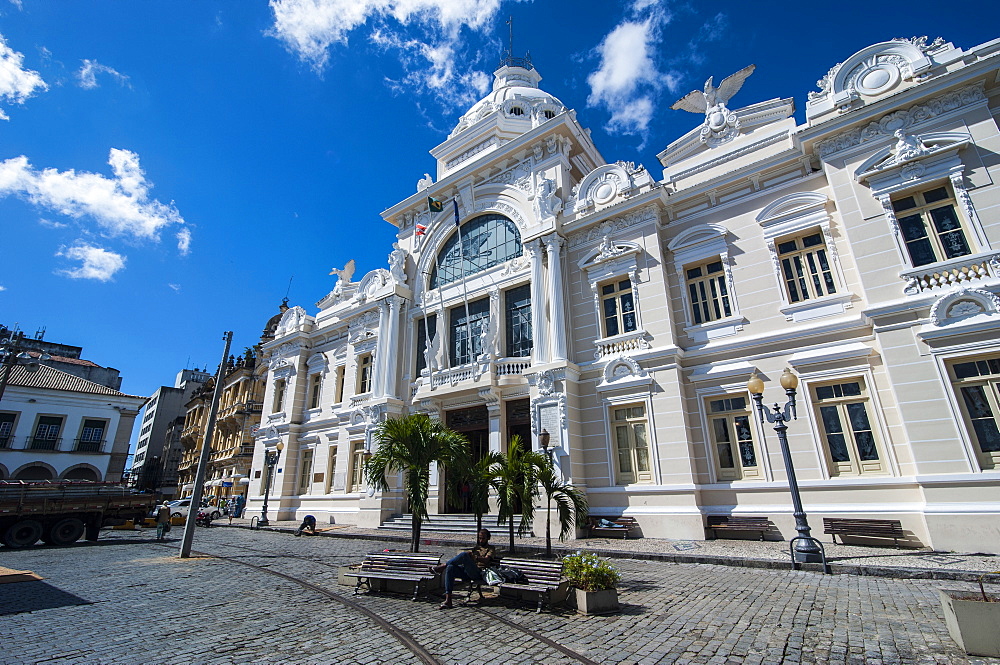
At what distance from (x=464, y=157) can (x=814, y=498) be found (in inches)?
946

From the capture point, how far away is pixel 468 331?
2130 centimetres

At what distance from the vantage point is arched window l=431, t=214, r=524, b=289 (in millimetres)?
21703

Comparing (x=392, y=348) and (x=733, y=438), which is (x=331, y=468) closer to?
(x=392, y=348)

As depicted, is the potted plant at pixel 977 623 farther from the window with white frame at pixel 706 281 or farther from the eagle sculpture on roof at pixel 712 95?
the eagle sculpture on roof at pixel 712 95

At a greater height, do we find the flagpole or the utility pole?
the flagpole

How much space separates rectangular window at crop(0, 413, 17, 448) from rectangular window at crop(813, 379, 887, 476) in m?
45.8

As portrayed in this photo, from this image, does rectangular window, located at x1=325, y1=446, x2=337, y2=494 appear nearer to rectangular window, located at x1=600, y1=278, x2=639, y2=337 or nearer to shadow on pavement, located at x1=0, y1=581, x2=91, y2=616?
shadow on pavement, located at x1=0, y1=581, x2=91, y2=616

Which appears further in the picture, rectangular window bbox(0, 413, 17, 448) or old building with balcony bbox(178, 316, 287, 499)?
old building with balcony bbox(178, 316, 287, 499)

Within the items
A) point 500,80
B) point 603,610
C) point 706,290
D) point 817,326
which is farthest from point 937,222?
point 500,80

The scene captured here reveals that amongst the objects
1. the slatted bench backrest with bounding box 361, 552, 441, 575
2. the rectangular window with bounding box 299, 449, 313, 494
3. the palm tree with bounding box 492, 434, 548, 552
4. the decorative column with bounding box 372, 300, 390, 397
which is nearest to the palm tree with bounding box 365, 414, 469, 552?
the palm tree with bounding box 492, 434, 548, 552

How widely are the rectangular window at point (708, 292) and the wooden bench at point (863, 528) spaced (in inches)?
256

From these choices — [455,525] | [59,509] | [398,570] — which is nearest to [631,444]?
[455,525]

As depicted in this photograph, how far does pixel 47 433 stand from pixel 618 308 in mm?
40135

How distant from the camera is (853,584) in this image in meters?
8.02
